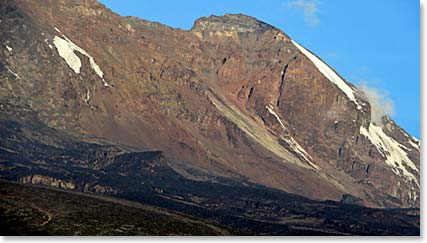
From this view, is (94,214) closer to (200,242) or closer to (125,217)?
(125,217)

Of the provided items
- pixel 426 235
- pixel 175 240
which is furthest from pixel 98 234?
pixel 426 235

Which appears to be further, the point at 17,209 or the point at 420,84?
the point at 17,209

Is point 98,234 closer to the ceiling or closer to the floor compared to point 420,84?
closer to the floor

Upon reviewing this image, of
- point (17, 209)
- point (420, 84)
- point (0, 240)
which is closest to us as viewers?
point (0, 240)

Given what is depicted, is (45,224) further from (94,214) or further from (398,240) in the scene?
(398,240)

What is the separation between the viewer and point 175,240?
43.1m

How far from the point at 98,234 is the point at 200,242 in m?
5.15

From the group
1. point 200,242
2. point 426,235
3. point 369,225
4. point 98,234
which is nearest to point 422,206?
point 426,235

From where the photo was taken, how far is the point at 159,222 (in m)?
55.1

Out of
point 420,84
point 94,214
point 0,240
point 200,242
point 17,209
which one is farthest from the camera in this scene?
point 94,214

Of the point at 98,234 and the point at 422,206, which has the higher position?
the point at 422,206

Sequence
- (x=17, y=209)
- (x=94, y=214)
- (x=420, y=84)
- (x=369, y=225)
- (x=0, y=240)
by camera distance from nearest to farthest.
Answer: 1. (x=0, y=240)
2. (x=420, y=84)
3. (x=17, y=209)
4. (x=94, y=214)
5. (x=369, y=225)

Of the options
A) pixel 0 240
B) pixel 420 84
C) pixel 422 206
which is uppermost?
pixel 420 84

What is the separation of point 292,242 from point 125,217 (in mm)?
15116
